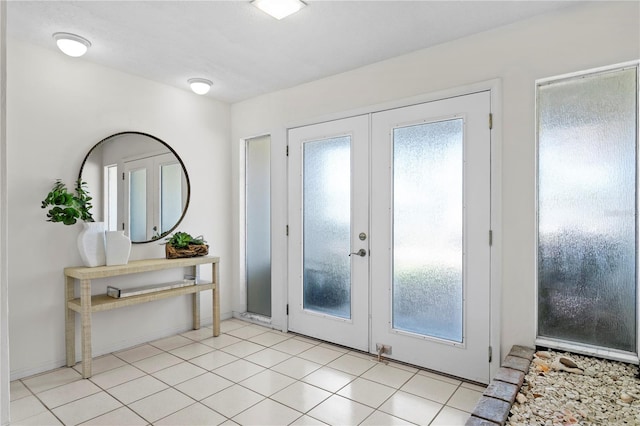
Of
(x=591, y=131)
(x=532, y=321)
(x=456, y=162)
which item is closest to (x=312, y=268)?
(x=456, y=162)

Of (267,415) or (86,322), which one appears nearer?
(267,415)

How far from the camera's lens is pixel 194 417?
2.25 metres

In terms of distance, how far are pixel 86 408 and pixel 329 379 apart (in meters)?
1.60

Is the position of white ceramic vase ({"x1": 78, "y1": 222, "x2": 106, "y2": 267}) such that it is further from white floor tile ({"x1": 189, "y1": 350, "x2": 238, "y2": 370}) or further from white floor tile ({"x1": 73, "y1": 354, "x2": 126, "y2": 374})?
white floor tile ({"x1": 189, "y1": 350, "x2": 238, "y2": 370})

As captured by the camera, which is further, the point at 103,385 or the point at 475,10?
the point at 103,385

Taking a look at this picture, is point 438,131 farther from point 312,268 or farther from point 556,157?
point 312,268

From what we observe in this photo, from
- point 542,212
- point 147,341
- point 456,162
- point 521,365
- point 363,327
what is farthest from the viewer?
point 147,341

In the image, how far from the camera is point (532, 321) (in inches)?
97.7

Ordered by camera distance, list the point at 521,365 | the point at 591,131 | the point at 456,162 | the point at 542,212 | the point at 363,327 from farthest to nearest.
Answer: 1. the point at 363,327
2. the point at 456,162
3. the point at 542,212
4. the point at 591,131
5. the point at 521,365

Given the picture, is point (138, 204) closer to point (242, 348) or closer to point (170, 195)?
point (170, 195)

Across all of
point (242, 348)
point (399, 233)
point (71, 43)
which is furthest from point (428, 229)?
point (71, 43)

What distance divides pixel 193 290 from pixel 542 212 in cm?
306

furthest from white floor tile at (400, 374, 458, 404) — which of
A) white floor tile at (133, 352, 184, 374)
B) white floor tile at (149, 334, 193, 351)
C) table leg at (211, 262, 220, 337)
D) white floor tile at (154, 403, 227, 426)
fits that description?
white floor tile at (149, 334, 193, 351)

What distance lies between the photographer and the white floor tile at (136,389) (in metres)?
2.48
